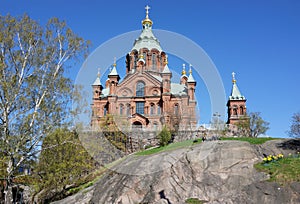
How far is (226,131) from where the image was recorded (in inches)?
1340

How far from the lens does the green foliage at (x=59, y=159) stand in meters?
18.8

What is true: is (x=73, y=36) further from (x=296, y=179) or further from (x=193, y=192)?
(x=296, y=179)

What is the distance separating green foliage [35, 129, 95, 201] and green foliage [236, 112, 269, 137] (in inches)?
821

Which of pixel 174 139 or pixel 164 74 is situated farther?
pixel 164 74

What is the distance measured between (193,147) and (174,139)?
10947mm

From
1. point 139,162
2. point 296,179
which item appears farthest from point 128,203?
point 296,179

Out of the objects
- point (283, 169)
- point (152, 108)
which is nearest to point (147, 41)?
point (152, 108)

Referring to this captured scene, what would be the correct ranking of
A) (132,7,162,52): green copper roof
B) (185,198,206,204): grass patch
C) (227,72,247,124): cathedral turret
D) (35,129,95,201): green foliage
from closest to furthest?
1. (185,198,206,204): grass patch
2. (35,129,95,201): green foliage
3. (227,72,247,124): cathedral turret
4. (132,7,162,52): green copper roof

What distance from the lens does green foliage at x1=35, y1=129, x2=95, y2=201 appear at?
1875 cm

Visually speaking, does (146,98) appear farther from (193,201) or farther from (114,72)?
(193,201)

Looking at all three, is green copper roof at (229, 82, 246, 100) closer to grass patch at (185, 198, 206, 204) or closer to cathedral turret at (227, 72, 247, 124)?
cathedral turret at (227, 72, 247, 124)

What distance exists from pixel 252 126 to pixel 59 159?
25.5 m

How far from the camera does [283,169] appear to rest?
55.8 feet

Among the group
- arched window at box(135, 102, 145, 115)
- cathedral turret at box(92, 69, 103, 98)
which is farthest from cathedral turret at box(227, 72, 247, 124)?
cathedral turret at box(92, 69, 103, 98)
